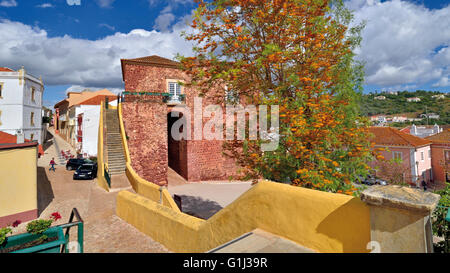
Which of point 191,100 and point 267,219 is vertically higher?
point 191,100

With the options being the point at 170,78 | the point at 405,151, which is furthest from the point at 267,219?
the point at 405,151

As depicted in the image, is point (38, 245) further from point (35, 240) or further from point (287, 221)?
point (287, 221)

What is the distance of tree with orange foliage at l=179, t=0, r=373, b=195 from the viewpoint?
6.18m

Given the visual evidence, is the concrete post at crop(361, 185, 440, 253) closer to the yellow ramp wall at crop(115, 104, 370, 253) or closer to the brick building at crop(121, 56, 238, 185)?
the yellow ramp wall at crop(115, 104, 370, 253)

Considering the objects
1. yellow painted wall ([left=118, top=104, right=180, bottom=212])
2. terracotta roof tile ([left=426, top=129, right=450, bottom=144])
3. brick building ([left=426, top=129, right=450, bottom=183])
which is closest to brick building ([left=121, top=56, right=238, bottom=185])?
yellow painted wall ([left=118, top=104, right=180, bottom=212])

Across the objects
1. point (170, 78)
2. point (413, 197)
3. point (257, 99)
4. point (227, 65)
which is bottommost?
point (413, 197)

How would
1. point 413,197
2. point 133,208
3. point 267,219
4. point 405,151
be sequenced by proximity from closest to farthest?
point 413,197, point 267,219, point 133,208, point 405,151

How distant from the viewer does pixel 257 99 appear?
23.5ft

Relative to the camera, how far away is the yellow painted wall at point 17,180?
9438mm

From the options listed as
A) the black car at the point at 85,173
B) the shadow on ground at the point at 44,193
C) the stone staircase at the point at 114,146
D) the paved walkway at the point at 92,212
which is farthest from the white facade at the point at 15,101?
the stone staircase at the point at 114,146

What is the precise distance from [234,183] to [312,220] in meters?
19.2

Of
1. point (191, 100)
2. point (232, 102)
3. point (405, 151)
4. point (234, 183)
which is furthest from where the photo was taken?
point (405, 151)

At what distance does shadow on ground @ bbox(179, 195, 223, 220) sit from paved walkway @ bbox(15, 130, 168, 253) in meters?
4.84

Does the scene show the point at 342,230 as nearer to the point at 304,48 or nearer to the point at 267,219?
the point at 267,219
